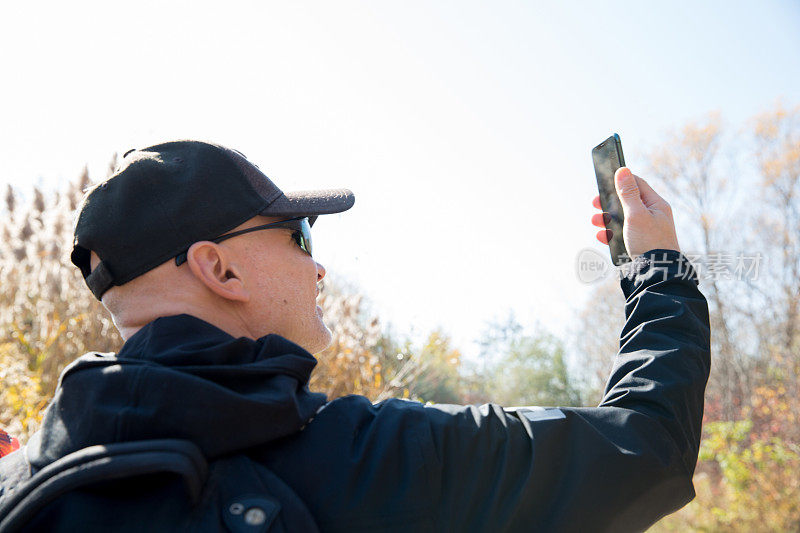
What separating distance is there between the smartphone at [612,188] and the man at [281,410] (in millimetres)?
185

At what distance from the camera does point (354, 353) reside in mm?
3961

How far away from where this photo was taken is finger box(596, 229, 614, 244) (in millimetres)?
1776

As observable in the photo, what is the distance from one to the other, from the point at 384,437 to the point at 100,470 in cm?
47

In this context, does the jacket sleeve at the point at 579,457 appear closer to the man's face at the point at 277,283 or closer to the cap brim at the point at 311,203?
the man's face at the point at 277,283

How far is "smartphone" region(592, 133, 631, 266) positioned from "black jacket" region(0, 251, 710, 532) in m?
0.49

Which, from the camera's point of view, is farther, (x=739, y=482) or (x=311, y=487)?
(x=739, y=482)

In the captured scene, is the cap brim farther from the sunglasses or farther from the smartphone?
the smartphone

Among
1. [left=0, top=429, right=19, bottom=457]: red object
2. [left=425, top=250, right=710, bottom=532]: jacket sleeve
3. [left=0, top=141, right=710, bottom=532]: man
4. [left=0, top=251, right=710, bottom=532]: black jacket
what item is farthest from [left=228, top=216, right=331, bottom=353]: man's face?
[left=0, top=429, right=19, bottom=457]: red object

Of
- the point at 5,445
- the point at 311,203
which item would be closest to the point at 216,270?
the point at 311,203

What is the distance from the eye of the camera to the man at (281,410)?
107cm

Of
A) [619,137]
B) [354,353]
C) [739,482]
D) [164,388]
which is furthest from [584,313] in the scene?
[164,388]

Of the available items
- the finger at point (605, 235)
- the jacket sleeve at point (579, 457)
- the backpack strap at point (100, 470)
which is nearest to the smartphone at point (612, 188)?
the finger at point (605, 235)

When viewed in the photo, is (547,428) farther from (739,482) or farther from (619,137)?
(739,482)

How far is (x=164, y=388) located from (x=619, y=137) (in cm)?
133
